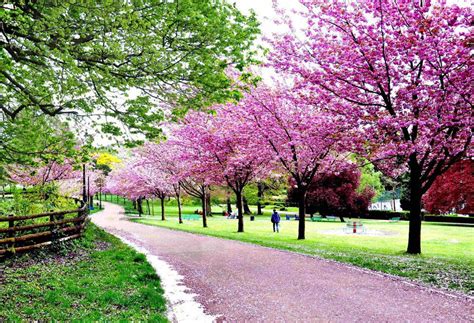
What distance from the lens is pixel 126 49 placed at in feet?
24.6

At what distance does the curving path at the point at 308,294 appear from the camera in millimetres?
6332

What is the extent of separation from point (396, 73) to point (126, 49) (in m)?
9.46

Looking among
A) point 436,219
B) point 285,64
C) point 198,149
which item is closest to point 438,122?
point 285,64

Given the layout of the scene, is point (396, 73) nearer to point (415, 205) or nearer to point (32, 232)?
point (415, 205)

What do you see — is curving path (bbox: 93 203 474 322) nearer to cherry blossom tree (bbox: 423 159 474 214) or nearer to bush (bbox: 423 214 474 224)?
cherry blossom tree (bbox: 423 159 474 214)

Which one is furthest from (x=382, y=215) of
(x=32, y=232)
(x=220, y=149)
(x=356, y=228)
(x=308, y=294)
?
(x=32, y=232)

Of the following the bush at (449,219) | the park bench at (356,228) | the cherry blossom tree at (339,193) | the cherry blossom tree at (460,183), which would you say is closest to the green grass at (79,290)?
the cherry blossom tree at (460,183)

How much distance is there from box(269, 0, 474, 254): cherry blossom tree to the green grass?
895 cm

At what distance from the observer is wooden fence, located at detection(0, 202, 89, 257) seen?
32.6ft

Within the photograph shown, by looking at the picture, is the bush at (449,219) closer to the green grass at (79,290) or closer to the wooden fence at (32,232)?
the green grass at (79,290)

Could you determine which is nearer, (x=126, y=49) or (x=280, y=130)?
(x=126, y=49)

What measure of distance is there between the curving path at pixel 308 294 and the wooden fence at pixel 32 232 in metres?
3.84

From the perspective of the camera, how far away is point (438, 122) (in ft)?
38.9

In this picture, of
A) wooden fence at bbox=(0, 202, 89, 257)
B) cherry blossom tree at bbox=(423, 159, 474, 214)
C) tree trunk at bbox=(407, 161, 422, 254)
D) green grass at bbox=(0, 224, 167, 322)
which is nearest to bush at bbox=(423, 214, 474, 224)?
cherry blossom tree at bbox=(423, 159, 474, 214)
